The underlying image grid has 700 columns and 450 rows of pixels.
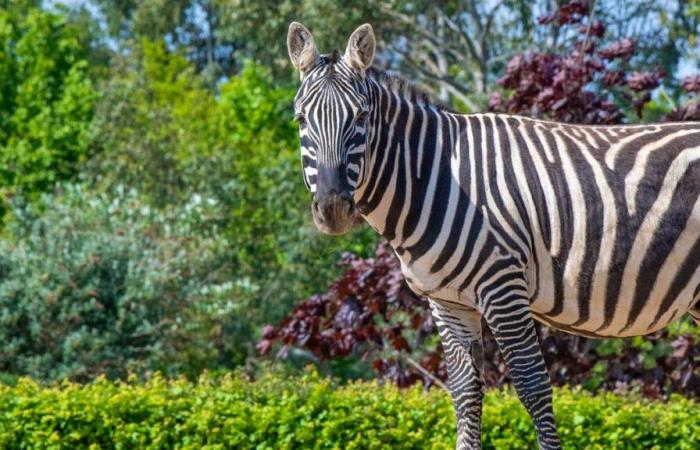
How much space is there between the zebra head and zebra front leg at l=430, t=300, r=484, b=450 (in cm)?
95

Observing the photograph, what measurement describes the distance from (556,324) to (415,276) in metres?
0.82

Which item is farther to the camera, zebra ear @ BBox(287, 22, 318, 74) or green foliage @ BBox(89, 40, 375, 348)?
green foliage @ BBox(89, 40, 375, 348)

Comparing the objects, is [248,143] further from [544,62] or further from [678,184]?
[678,184]

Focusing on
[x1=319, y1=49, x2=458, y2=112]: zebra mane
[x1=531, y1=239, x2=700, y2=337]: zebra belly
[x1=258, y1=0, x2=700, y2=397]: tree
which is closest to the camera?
[x1=531, y1=239, x2=700, y2=337]: zebra belly

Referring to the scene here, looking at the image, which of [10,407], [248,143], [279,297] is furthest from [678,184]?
[248,143]

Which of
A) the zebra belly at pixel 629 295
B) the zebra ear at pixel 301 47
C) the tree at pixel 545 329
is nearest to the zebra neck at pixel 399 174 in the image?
the zebra ear at pixel 301 47

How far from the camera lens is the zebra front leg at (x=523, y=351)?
217 inches

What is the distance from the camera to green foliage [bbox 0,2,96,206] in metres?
25.2

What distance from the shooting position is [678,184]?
5.77 metres

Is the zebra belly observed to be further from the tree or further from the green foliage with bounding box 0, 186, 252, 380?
the green foliage with bounding box 0, 186, 252, 380

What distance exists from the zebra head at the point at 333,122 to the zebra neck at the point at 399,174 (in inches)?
8.9

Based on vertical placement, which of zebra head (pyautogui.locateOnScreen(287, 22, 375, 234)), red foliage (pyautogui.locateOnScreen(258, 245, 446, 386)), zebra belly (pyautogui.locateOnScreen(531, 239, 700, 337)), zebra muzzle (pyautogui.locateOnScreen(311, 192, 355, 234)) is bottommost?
red foliage (pyautogui.locateOnScreen(258, 245, 446, 386))

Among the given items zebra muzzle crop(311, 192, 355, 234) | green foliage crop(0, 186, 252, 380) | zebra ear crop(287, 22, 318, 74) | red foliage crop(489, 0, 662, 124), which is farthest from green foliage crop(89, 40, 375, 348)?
zebra muzzle crop(311, 192, 355, 234)

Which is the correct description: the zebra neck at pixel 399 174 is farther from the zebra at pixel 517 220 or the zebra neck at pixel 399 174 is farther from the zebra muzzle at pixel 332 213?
the zebra muzzle at pixel 332 213
